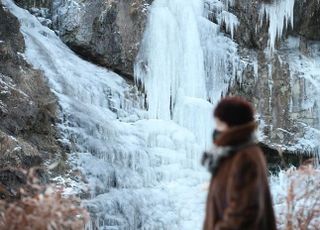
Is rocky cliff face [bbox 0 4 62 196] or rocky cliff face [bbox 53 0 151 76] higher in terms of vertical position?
rocky cliff face [bbox 53 0 151 76]

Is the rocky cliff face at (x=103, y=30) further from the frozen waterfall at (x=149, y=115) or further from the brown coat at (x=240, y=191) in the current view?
the brown coat at (x=240, y=191)

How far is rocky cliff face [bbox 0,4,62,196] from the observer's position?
9008mm

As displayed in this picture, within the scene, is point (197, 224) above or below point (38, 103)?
below

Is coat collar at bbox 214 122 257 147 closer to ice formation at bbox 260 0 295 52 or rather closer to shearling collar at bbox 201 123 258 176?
shearling collar at bbox 201 123 258 176

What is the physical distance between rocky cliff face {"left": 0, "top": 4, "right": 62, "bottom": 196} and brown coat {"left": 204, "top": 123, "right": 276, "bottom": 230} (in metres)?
5.59

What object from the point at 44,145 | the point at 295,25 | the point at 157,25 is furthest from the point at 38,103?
the point at 295,25

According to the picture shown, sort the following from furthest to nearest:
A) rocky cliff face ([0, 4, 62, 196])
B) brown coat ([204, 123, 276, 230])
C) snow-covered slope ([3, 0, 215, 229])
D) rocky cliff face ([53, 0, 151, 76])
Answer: rocky cliff face ([53, 0, 151, 76]) → snow-covered slope ([3, 0, 215, 229]) → rocky cliff face ([0, 4, 62, 196]) → brown coat ([204, 123, 276, 230])

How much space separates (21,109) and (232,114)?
6900 mm

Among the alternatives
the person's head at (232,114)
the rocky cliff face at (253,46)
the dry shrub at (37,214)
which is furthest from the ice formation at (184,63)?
the person's head at (232,114)

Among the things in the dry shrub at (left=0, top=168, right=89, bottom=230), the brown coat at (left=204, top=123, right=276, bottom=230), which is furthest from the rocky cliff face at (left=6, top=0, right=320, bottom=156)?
the brown coat at (left=204, top=123, right=276, bottom=230)

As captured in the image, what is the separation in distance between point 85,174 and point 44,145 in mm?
850

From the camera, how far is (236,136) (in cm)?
340

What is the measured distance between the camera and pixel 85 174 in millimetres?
10109

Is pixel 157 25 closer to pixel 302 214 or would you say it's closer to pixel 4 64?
pixel 4 64
